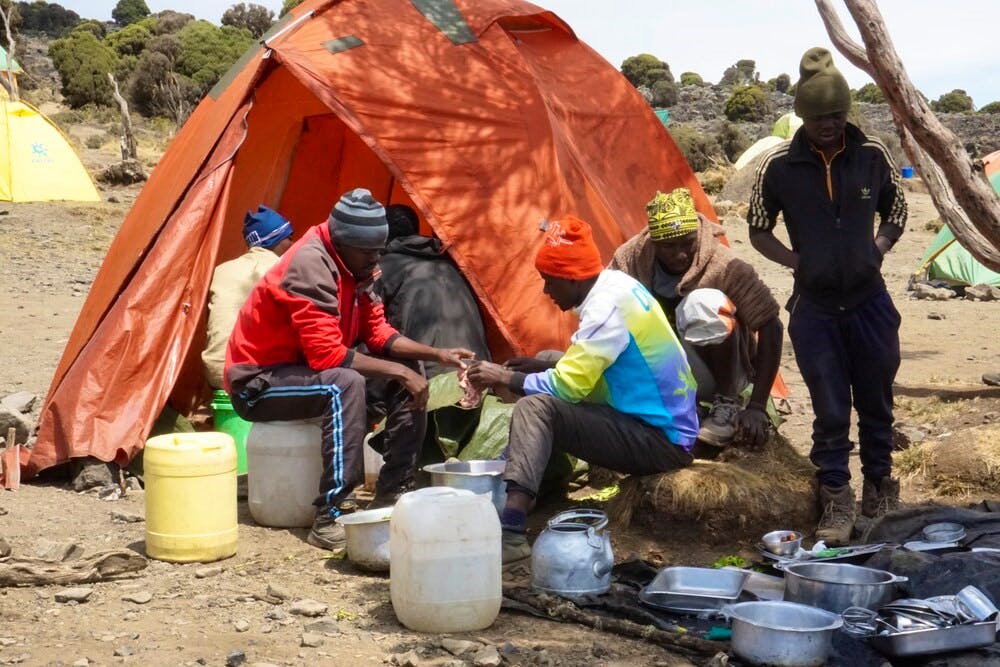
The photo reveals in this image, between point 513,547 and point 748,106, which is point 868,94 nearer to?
point 748,106

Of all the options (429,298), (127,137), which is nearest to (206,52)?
(127,137)

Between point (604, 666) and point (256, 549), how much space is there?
1.66 metres

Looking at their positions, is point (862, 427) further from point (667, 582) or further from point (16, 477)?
point (16, 477)

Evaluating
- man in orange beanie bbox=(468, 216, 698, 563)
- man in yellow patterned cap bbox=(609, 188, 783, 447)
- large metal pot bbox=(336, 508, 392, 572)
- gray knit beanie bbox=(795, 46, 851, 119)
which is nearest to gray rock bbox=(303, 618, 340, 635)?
large metal pot bbox=(336, 508, 392, 572)

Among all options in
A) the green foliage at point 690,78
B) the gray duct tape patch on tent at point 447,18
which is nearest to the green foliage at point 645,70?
the green foliage at point 690,78

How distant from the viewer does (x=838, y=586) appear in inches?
143

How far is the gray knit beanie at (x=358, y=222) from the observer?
453cm

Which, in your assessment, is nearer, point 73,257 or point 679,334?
point 679,334

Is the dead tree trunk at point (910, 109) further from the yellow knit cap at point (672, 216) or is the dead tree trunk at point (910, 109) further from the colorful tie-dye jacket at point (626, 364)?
the colorful tie-dye jacket at point (626, 364)

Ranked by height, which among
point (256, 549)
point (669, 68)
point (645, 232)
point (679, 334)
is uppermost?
point (669, 68)

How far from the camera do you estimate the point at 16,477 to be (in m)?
5.24

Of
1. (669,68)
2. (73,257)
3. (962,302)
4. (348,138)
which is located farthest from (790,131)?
(669,68)

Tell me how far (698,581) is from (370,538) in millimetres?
1114

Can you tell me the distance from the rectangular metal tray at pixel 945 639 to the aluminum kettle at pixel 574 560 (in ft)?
3.20
